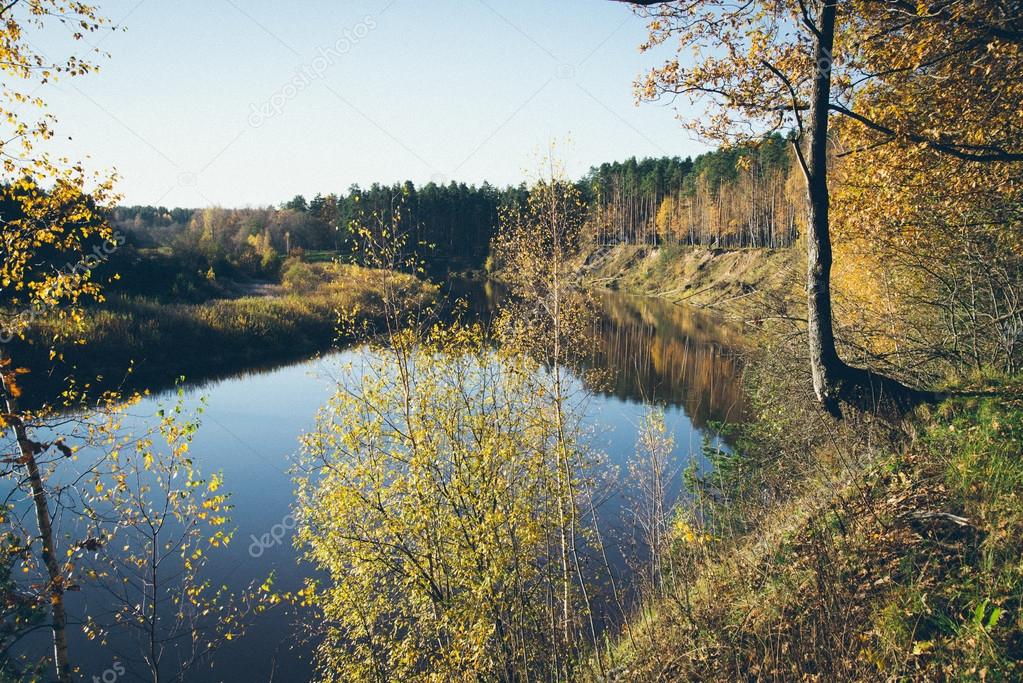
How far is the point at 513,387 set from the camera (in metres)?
11.8

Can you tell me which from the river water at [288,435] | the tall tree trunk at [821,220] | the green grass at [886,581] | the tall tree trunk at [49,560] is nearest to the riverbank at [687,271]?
the river water at [288,435]

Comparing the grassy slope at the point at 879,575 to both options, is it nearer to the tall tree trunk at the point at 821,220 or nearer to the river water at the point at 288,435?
the tall tree trunk at the point at 821,220

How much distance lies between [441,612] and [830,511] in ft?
20.1

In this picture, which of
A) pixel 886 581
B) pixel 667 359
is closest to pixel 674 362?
pixel 667 359

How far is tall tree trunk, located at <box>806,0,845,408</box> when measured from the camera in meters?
7.25

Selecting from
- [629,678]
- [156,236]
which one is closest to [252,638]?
[629,678]

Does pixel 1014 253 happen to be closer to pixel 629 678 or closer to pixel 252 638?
pixel 629 678

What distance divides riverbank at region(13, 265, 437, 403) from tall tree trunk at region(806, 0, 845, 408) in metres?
14.4

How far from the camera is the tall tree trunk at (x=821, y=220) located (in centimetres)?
725

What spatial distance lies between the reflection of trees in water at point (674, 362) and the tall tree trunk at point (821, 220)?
381 inches

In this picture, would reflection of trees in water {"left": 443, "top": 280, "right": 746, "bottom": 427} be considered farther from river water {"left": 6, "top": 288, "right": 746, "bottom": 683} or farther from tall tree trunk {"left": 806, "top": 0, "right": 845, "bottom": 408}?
tall tree trunk {"left": 806, "top": 0, "right": 845, "bottom": 408}

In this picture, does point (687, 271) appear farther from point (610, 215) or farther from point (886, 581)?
point (886, 581)

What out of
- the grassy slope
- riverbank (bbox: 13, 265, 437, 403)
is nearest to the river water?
the grassy slope

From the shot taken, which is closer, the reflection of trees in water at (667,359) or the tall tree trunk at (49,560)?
the tall tree trunk at (49,560)
